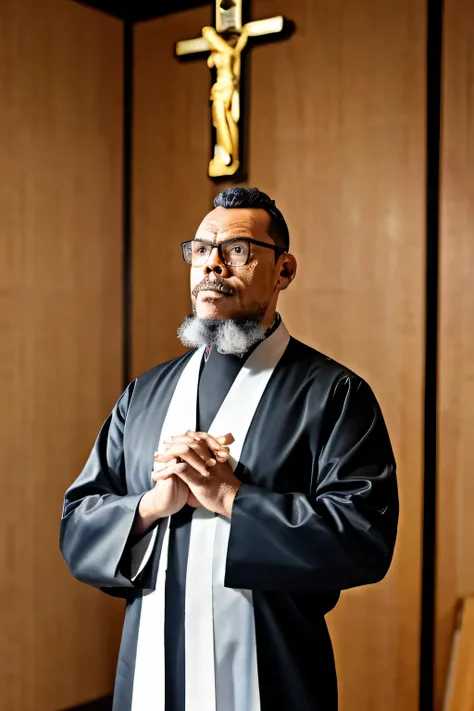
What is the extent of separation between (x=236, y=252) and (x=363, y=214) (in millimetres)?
1502

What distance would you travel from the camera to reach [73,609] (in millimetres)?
3836

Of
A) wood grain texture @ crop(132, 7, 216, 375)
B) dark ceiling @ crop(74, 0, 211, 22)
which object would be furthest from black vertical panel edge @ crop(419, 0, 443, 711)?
dark ceiling @ crop(74, 0, 211, 22)

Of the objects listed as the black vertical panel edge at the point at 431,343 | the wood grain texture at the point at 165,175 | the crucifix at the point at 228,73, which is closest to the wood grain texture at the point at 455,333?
the black vertical panel edge at the point at 431,343

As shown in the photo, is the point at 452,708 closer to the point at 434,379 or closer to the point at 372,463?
the point at 434,379

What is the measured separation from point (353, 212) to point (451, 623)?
1.60m

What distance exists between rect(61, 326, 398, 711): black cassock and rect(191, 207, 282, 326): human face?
0.17 m

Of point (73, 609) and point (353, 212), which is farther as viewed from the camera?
point (73, 609)

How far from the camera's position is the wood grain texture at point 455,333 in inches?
125

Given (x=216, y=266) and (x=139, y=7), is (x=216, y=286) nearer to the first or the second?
(x=216, y=266)

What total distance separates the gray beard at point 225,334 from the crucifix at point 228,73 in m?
1.83

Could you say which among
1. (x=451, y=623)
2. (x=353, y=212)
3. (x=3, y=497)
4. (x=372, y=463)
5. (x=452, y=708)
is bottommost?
(x=452, y=708)

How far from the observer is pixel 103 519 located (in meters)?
2.03

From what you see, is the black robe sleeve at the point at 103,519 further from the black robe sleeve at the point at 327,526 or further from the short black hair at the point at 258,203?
the short black hair at the point at 258,203

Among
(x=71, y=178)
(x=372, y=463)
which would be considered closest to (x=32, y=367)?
(x=71, y=178)
